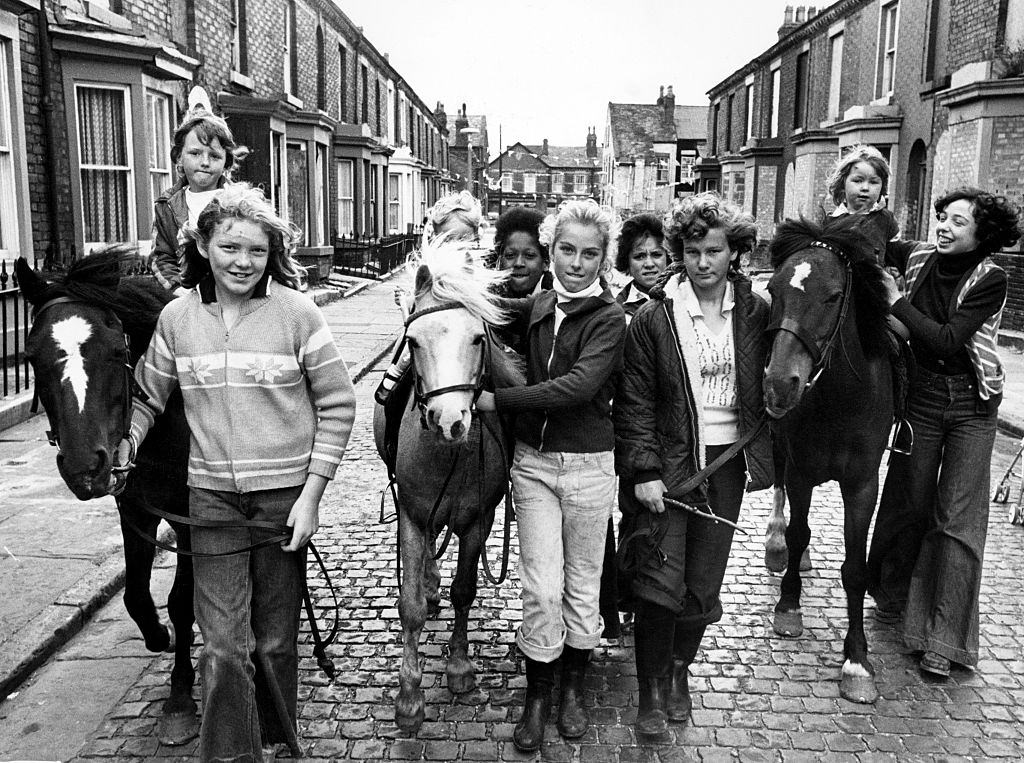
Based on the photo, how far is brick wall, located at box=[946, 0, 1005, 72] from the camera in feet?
58.7

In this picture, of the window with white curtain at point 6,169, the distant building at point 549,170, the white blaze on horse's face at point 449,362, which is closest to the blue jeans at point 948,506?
the white blaze on horse's face at point 449,362

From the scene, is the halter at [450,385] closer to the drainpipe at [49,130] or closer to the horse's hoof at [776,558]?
the horse's hoof at [776,558]

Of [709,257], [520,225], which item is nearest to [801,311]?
[709,257]

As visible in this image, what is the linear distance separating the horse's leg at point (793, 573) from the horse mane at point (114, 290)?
3.27 metres

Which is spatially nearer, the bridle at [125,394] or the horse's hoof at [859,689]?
the bridle at [125,394]

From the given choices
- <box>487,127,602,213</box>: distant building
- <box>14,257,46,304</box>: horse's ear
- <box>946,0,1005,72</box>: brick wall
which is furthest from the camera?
<box>487,127,602,213</box>: distant building

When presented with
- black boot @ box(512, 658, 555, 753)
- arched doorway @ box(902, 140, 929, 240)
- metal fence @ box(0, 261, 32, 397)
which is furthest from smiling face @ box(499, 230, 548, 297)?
arched doorway @ box(902, 140, 929, 240)

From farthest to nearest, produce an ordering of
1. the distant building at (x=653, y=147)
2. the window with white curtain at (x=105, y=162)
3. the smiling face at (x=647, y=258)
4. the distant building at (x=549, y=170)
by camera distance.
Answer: the distant building at (x=549, y=170), the distant building at (x=653, y=147), the window with white curtain at (x=105, y=162), the smiling face at (x=647, y=258)

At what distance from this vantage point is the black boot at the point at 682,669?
390 centimetres

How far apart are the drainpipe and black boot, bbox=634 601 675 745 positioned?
9.77 m

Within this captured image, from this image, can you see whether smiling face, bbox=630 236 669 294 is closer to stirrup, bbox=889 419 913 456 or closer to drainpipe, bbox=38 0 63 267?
stirrup, bbox=889 419 913 456

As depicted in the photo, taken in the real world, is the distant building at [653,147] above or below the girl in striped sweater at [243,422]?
above

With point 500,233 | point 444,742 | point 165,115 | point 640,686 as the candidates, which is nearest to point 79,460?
point 444,742

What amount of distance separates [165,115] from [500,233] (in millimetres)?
10695
